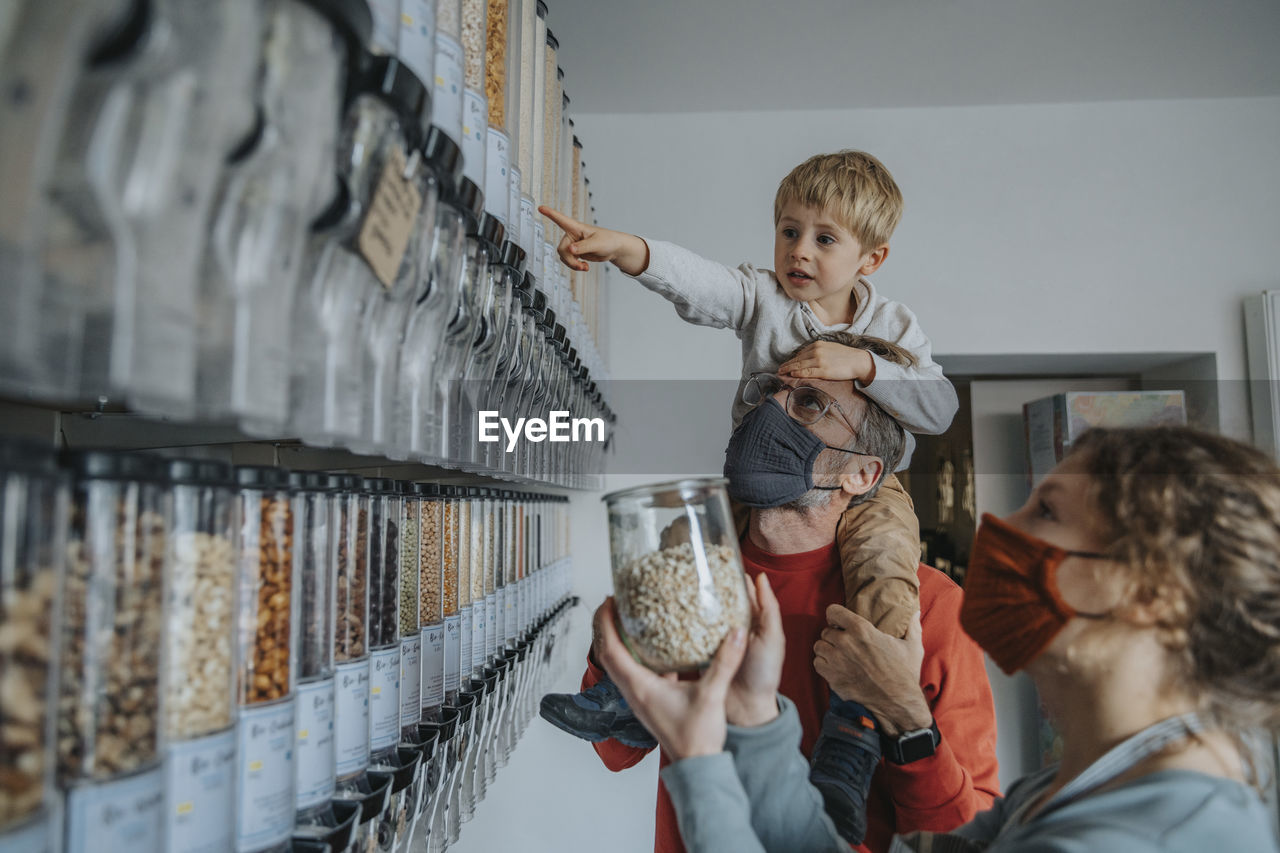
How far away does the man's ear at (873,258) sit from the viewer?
6.55ft

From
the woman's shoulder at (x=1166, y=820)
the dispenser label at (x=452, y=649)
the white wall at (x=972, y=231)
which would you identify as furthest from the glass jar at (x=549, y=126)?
the white wall at (x=972, y=231)

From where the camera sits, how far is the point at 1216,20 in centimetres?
282

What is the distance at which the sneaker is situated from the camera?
1.36 meters

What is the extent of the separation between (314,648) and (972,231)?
3.21 meters

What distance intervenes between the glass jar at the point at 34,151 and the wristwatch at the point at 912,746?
1.29 metres

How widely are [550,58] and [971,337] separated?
88.7 inches

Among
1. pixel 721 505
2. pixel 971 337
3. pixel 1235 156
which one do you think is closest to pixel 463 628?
pixel 721 505

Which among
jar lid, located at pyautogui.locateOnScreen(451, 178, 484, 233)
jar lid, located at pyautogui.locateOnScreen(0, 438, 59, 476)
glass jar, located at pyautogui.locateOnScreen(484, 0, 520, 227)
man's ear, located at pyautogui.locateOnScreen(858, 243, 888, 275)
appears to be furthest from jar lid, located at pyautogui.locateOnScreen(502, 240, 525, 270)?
man's ear, located at pyautogui.locateOnScreen(858, 243, 888, 275)

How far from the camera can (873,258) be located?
204 centimetres

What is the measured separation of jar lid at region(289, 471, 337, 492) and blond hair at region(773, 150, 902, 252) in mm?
1413

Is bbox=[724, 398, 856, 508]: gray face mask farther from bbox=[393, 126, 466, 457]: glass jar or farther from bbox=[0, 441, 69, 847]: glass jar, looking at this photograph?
bbox=[0, 441, 69, 847]: glass jar

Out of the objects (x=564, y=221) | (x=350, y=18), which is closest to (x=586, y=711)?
(x=564, y=221)

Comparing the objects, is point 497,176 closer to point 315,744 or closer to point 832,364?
point 315,744

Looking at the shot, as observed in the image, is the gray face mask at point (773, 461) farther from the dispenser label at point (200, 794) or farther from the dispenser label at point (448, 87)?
the dispenser label at point (200, 794)
